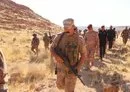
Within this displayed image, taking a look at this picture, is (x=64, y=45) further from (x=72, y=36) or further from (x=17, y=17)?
(x=17, y=17)

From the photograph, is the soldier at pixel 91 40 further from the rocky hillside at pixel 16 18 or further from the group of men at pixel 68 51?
the rocky hillside at pixel 16 18

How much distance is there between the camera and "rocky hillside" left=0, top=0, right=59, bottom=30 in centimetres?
8612

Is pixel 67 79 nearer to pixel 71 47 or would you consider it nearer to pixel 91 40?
pixel 71 47

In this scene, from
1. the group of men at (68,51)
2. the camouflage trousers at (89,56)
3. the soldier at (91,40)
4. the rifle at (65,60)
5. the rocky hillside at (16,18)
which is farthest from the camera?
the rocky hillside at (16,18)

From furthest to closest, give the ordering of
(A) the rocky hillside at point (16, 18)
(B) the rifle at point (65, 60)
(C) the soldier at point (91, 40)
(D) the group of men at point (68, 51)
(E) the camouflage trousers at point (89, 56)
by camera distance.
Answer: (A) the rocky hillside at point (16, 18) → (E) the camouflage trousers at point (89, 56) → (C) the soldier at point (91, 40) → (D) the group of men at point (68, 51) → (B) the rifle at point (65, 60)

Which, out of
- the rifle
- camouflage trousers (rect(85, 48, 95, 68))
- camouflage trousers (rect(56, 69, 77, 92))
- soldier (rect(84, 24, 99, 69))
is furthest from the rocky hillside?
the rifle

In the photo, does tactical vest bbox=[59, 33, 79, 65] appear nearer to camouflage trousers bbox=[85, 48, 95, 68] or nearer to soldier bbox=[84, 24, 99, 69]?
soldier bbox=[84, 24, 99, 69]

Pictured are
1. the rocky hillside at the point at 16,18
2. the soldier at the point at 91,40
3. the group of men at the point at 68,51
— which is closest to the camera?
the group of men at the point at 68,51

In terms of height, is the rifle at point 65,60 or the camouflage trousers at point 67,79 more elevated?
the rifle at point 65,60

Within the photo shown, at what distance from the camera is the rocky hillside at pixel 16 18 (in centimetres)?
8612

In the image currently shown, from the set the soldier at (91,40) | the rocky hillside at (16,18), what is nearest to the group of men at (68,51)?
the soldier at (91,40)

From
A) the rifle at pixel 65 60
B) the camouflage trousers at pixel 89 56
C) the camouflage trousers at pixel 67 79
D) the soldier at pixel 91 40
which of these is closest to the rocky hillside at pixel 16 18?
the camouflage trousers at pixel 89 56

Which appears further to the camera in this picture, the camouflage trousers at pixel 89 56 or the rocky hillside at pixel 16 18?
the rocky hillside at pixel 16 18

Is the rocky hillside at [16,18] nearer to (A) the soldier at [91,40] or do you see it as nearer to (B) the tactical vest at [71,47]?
(A) the soldier at [91,40]
